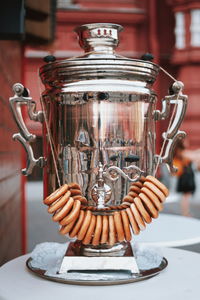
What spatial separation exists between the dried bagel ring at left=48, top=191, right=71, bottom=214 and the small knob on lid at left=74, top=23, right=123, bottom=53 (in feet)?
1.15

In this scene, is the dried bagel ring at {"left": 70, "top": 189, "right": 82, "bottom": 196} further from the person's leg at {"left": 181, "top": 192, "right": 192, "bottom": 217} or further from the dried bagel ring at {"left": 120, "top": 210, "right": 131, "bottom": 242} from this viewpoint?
the person's leg at {"left": 181, "top": 192, "right": 192, "bottom": 217}

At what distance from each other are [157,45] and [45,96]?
854cm

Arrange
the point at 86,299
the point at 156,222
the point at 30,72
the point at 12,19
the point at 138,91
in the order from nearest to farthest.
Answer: the point at 86,299, the point at 138,91, the point at 12,19, the point at 156,222, the point at 30,72

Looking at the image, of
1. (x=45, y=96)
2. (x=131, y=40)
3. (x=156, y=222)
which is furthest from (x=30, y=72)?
(x=45, y=96)

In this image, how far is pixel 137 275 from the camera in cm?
87

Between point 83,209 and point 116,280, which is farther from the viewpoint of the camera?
point 83,209

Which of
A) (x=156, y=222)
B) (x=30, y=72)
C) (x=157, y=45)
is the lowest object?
(x=156, y=222)

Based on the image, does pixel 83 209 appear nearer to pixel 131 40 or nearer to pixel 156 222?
pixel 156 222

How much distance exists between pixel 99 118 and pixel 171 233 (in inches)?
28.5

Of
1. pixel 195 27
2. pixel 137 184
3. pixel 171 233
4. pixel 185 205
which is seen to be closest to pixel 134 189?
pixel 137 184

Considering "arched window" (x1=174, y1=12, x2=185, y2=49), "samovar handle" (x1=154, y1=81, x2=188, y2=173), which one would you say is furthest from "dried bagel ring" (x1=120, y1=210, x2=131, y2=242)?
"arched window" (x1=174, y1=12, x2=185, y2=49)

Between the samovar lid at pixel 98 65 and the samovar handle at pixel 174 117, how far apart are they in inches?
2.4

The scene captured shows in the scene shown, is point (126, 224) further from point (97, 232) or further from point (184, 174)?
point (184, 174)

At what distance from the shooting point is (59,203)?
34.3 inches
